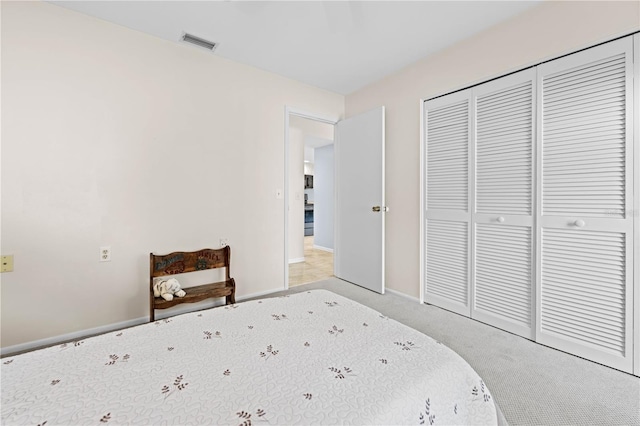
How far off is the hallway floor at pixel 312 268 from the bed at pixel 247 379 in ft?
8.41

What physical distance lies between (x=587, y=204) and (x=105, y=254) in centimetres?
365

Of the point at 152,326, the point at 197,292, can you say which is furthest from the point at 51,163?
the point at 152,326

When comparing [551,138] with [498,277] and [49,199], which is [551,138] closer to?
[498,277]

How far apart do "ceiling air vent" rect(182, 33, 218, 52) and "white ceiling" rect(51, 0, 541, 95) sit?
5 centimetres

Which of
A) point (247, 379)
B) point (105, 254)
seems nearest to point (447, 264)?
point (247, 379)

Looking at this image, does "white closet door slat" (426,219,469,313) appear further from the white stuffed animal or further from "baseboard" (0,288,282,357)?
the white stuffed animal

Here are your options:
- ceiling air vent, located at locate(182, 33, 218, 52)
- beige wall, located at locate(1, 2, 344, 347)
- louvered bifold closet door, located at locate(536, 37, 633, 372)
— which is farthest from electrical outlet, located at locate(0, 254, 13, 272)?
louvered bifold closet door, located at locate(536, 37, 633, 372)

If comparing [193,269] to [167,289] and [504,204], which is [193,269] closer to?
[167,289]

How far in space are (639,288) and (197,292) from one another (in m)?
3.21

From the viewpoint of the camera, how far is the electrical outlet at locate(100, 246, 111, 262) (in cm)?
236

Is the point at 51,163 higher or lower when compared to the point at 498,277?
higher

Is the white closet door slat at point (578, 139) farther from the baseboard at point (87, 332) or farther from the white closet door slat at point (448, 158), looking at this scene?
the baseboard at point (87, 332)

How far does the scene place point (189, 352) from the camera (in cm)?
105

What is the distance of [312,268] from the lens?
15.3 ft
